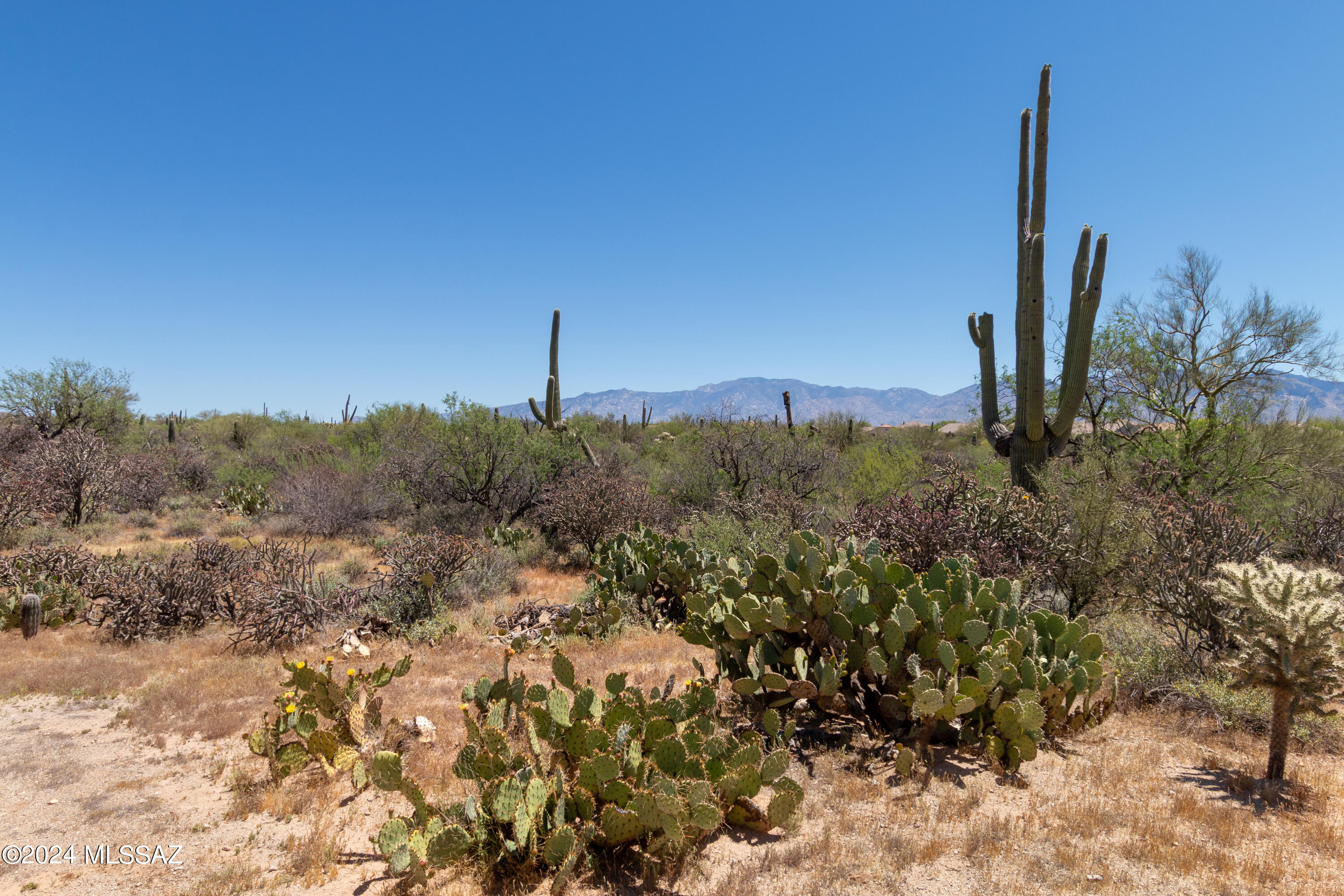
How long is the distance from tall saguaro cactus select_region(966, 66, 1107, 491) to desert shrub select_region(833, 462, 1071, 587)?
217 centimetres

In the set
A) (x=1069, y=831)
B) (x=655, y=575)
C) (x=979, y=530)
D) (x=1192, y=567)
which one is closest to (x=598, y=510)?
(x=655, y=575)

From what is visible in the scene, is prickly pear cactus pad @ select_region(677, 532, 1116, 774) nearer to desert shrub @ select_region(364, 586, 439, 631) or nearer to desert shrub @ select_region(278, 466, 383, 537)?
desert shrub @ select_region(364, 586, 439, 631)

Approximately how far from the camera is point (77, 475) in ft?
44.6

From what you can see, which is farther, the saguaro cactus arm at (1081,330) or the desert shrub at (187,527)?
the desert shrub at (187,527)

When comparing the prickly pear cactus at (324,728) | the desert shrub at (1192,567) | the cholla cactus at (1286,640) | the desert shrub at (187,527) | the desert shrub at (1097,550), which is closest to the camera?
the cholla cactus at (1286,640)

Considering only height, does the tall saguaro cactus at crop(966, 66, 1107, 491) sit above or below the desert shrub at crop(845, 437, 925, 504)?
above

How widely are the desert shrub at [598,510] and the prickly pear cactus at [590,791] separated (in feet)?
24.3

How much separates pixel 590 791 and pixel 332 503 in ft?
41.8

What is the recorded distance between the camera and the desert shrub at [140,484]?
52.5 ft

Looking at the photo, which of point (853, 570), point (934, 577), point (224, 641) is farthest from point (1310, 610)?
point (224, 641)

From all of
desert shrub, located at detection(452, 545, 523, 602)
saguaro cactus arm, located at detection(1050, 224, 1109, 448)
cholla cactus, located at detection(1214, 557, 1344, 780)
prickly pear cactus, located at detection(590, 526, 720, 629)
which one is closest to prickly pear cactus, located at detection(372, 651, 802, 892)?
cholla cactus, located at detection(1214, 557, 1344, 780)

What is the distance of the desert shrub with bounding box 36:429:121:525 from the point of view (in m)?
13.4

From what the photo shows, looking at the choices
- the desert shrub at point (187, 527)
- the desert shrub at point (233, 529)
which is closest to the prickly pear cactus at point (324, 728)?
the desert shrub at point (233, 529)

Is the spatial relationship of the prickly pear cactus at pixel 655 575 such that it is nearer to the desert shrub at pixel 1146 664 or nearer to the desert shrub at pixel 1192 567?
the desert shrub at pixel 1146 664
